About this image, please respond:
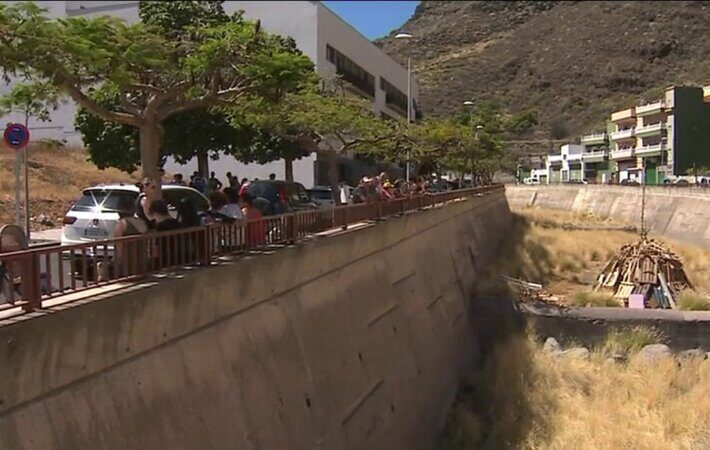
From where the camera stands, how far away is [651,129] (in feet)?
227

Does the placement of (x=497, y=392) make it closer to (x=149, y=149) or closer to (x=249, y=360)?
(x=149, y=149)

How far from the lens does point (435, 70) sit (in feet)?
487

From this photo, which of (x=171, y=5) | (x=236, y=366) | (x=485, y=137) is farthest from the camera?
(x=485, y=137)

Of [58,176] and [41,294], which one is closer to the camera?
[41,294]

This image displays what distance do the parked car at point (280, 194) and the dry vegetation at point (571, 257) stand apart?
8721 millimetres

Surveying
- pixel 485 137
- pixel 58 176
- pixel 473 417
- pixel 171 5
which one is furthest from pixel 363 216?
pixel 485 137

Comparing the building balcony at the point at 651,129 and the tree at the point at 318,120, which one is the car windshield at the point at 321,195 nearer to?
the tree at the point at 318,120

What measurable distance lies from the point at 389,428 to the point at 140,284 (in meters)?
6.21

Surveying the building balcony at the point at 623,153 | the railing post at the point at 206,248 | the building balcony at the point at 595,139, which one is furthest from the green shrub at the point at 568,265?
the building balcony at the point at 595,139

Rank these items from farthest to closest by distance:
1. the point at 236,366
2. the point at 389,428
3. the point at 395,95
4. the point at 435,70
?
the point at 435,70 → the point at 395,95 → the point at 389,428 → the point at 236,366

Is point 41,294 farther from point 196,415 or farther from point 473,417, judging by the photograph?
point 473,417

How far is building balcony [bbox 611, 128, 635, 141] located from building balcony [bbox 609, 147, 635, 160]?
4.18 feet

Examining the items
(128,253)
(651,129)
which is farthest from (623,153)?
(128,253)

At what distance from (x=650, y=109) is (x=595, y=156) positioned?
77.0ft
